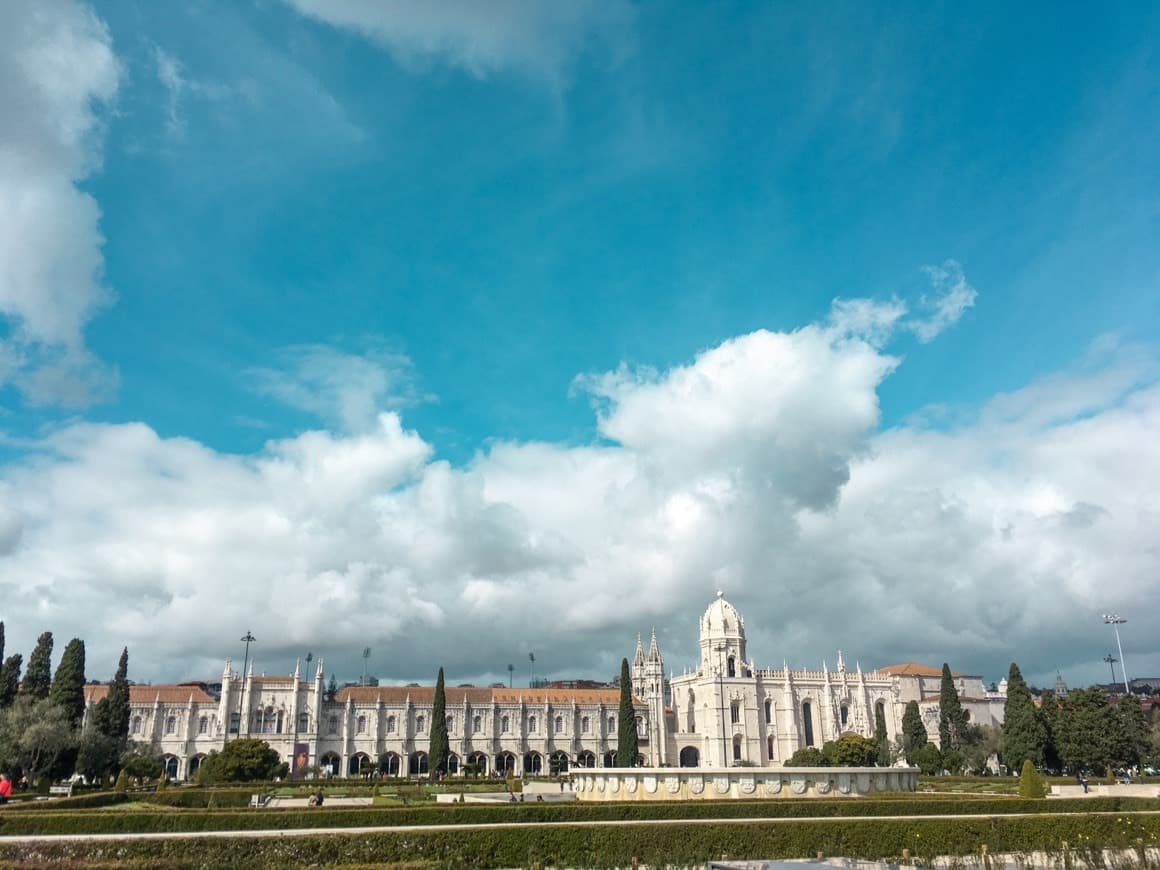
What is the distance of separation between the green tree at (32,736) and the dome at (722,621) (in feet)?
186

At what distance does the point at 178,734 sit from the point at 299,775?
1145 centimetres

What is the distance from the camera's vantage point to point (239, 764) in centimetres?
5278

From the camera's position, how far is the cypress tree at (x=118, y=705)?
58.1 meters

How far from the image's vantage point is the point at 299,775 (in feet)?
238

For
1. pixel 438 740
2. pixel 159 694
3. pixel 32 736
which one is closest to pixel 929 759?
pixel 438 740

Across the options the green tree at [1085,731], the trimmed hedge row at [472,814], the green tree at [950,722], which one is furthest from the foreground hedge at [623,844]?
the green tree at [950,722]

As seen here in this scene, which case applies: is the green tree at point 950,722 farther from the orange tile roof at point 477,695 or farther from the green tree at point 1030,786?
the green tree at point 1030,786

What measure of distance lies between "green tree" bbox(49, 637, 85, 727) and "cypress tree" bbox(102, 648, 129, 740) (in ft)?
8.04

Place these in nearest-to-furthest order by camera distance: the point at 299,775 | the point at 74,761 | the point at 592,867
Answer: the point at 592,867
the point at 74,761
the point at 299,775

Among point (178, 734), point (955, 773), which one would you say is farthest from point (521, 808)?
point (178, 734)

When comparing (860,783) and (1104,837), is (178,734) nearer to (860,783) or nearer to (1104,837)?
(860,783)

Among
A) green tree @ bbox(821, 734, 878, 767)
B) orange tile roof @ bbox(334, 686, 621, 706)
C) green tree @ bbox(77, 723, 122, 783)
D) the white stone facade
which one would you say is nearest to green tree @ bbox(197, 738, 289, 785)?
green tree @ bbox(77, 723, 122, 783)

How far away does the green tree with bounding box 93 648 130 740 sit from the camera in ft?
190

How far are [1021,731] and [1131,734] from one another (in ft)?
23.0
